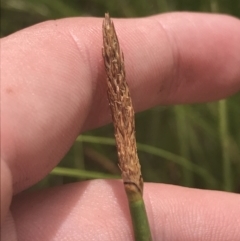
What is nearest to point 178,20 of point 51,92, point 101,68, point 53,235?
point 101,68

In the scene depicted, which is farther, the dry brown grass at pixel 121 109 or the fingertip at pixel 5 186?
the dry brown grass at pixel 121 109

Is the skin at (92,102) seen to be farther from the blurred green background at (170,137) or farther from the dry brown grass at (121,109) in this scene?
the blurred green background at (170,137)

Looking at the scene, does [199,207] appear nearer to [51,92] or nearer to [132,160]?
[132,160]

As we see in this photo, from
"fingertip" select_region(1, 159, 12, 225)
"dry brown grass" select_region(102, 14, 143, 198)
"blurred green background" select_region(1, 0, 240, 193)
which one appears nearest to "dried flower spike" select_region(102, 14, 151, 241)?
"dry brown grass" select_region(102, 14, 143, 198)

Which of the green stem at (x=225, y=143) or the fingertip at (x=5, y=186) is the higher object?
the fingertip at (x=5, y=186)

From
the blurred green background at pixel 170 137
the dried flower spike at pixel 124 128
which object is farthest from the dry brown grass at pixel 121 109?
the blurred green background at pixel 170 137

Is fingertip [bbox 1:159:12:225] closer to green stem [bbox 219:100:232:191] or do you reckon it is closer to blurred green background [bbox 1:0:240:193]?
blurred green background [bbox 1:0:240:193]

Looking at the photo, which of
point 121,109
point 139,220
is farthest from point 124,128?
point 139,220
